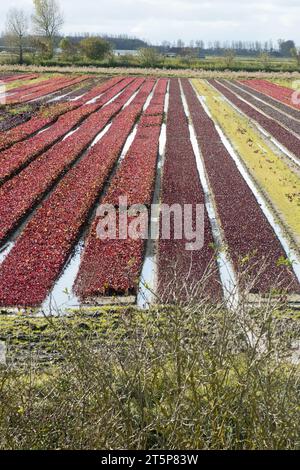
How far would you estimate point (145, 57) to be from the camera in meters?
86.9

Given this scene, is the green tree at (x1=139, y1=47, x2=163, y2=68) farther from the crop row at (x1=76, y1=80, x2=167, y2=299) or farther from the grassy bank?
the grassy bank

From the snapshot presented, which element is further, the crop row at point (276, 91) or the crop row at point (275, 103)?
the crop row at point (276, 91)

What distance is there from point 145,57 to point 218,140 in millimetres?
63247

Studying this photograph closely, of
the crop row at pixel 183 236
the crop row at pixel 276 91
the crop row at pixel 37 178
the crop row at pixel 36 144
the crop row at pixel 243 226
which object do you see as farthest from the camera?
the crop row at pixel 276 91

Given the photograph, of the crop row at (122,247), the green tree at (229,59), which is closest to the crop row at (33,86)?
the crop row at (122,247)

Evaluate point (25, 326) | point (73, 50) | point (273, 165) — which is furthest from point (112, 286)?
point (73, 50)

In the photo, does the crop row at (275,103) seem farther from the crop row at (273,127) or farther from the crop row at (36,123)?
the crop row at (36,123)

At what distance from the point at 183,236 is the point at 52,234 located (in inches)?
150

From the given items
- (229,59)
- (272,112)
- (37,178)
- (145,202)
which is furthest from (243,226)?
(229,59)

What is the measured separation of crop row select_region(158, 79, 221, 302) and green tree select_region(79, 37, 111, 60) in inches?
2519

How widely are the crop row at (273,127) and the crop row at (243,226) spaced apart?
3.49m

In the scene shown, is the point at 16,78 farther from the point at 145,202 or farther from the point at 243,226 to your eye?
the point at 243,226

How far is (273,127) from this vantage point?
1265 inches

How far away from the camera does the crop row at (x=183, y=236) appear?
11.0 meters
